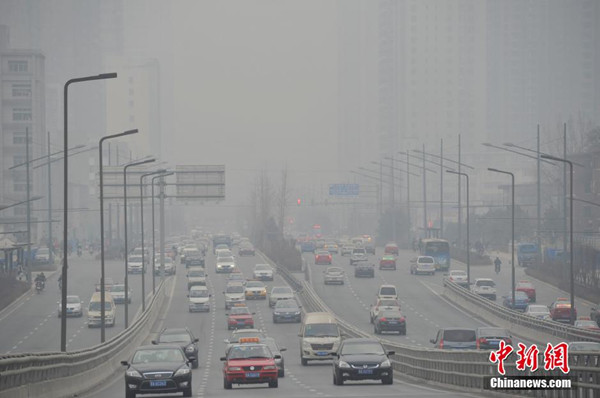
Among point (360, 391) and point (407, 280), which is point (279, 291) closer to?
point (407, 280)

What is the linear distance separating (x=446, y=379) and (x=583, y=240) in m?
76.3

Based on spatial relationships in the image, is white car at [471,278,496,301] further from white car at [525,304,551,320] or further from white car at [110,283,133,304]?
white car at [110,283,133,304]

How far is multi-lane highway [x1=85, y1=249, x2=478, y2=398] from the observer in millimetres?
35875

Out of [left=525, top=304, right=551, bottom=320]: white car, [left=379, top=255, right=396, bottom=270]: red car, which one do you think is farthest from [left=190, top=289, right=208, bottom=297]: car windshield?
[left=379, top=255, right=396, bottom=270]: red car

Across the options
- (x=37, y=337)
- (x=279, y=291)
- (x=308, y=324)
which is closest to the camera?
(x=308, y=324)

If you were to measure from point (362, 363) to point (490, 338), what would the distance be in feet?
55.6

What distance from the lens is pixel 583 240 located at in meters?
114

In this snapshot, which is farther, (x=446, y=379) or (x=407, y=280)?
(x=407, y=280)

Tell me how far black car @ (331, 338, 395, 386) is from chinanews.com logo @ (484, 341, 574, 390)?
6.57 metres

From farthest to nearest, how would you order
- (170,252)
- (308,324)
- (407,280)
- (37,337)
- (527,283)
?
(170,252) < (407,280) < (527,283) < (37,337) < (308,324)

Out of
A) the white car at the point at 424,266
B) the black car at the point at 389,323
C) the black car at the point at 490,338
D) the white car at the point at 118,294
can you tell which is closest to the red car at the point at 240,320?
the black car at the point at 389,323

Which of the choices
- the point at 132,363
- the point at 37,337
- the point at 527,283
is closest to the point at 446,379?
the point at 132,363

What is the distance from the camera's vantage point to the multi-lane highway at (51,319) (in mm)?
70625

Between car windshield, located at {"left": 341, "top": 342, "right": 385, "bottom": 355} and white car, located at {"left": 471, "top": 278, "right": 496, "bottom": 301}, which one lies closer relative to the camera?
car windshield, located at {"left": 341, "top": 342, "right": 385, "bottom": 355}
